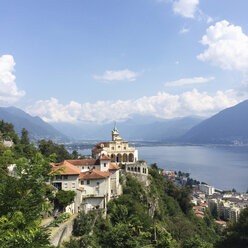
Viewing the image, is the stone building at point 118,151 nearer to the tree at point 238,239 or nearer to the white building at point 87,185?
the white building at point 87,185

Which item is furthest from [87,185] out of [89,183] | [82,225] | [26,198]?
[26,198]

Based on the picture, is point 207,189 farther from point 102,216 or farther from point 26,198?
point 26,198

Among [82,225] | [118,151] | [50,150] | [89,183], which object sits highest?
[118,151]

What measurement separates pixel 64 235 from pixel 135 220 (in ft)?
33.6

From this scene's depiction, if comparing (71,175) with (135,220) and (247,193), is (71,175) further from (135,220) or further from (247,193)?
(247,193)

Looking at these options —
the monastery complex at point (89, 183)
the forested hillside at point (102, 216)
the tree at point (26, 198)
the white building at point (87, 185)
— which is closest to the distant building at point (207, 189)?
the forested hillside at point (102, 216)

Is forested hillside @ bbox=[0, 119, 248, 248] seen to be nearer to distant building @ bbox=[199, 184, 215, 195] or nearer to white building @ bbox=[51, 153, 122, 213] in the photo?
white building @ bbox=[51, 153, 122, 213]

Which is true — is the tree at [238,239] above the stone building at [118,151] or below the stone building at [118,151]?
below

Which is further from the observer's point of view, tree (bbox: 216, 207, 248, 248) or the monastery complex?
→ the monastery complex

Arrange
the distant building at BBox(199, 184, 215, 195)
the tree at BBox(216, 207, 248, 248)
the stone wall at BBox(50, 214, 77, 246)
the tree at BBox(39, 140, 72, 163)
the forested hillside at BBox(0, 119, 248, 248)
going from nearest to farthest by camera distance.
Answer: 1. the forested hillside at BBox(0, 119, 248, 248)
2. the stone wall at BBox(50, 214, 77, 246)
3. the tree at BBox(216, 207, 248, 248)
4. the tree at BBox(39, 140, 72, 163)
5. the distant building at BBox(199, 184, 215, 195)

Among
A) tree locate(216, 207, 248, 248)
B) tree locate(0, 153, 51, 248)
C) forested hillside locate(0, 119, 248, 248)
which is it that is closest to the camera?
tree locate(0, 153, 51, 248)

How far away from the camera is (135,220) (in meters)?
29.0

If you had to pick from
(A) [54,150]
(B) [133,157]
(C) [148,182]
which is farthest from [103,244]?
(A) [54,150]

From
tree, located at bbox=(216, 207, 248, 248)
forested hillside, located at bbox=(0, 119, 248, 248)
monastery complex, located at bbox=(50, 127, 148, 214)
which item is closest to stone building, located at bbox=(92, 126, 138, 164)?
forested hillside, located at bbox=(0, 119, 248, 248)
